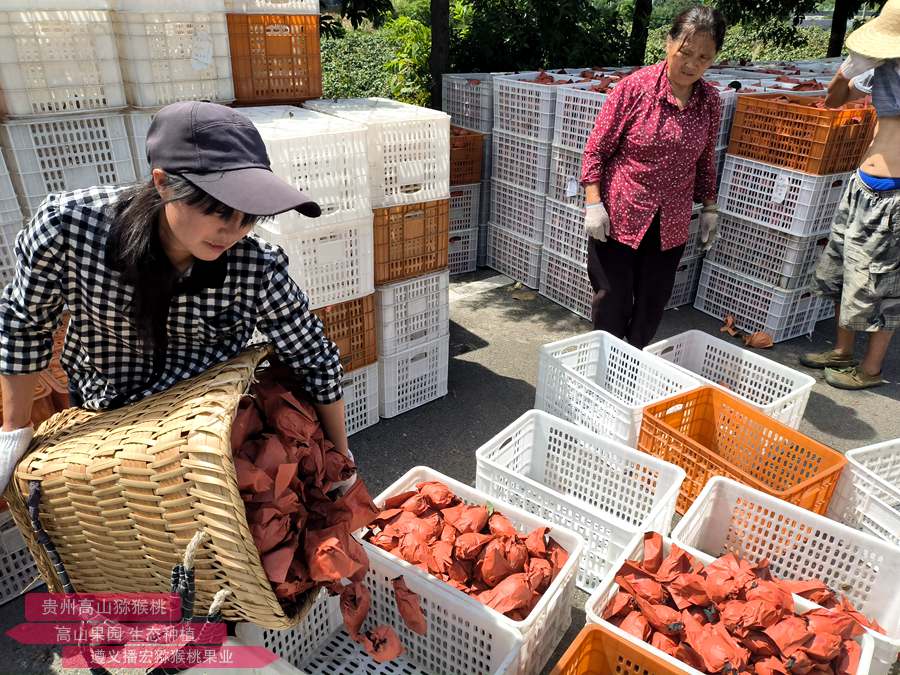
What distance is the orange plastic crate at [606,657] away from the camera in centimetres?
183

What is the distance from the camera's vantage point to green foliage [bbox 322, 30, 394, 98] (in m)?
12.2

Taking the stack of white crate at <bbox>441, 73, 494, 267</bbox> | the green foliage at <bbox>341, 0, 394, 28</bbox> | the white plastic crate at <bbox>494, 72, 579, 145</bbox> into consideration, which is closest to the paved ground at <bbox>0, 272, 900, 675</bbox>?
the stack of white crate at <bbox>441, 73, 494, 267</bbox>

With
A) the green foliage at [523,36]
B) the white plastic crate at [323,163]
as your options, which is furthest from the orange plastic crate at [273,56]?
the green foliage at [523,36]

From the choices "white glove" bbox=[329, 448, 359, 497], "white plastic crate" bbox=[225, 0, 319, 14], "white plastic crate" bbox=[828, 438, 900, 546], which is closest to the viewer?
"white glove" bbox=[329, 448, 359, 497]

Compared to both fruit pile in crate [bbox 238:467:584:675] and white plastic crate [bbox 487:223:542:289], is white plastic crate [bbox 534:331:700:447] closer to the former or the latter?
fruit pile in crate [bbox 238:467:584:675]

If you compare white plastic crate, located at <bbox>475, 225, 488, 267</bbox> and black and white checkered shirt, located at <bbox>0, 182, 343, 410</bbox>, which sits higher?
black and white checkered shirt, located at <bbox>0, 182, 343, 410</bbox>

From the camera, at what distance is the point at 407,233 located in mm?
3537

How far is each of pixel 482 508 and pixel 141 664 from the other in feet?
4.00

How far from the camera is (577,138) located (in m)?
4.73

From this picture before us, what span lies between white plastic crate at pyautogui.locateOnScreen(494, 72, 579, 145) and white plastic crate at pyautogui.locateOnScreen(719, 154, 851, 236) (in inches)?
53.1

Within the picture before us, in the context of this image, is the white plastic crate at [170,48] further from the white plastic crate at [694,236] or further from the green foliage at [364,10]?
the green foliage at [364,10]

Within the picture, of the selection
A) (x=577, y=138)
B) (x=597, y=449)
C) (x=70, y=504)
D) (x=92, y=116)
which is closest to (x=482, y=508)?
(x=597, y=449)

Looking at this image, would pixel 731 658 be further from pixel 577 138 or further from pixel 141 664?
pixel 577 138

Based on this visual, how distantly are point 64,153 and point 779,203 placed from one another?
14.2ft
